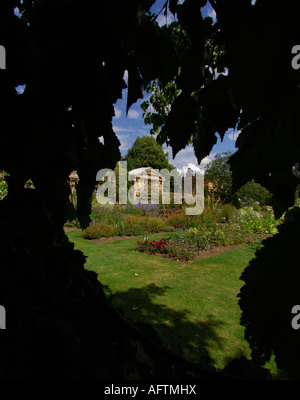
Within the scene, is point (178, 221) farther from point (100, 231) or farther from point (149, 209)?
point (100, 231)

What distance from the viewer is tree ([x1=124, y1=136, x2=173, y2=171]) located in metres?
43.6

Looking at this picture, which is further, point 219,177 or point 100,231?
point 219,177

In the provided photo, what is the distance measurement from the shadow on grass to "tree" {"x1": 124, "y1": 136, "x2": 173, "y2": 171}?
39339 millimetres

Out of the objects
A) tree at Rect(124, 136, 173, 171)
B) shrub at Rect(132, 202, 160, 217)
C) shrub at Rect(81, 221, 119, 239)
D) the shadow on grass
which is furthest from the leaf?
tree at Rect(124, 136, 173, 171)

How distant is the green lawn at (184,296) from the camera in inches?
127

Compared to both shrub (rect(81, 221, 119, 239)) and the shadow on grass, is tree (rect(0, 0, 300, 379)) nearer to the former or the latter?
the shadow on grass

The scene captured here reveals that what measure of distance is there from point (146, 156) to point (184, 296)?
40.5 metres

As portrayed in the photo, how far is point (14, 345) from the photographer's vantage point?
35 cm

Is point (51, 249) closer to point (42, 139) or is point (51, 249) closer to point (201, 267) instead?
point (42, 139)

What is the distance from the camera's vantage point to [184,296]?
4.64m

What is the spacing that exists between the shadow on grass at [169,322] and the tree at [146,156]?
3934cm

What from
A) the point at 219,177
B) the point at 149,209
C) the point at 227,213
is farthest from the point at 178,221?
the point at 219,177

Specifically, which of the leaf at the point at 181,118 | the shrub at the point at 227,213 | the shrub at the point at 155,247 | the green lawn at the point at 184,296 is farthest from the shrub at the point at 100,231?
the leaf at the point at 181,118

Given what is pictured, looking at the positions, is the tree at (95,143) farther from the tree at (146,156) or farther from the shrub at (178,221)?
the tree at (146,156)
